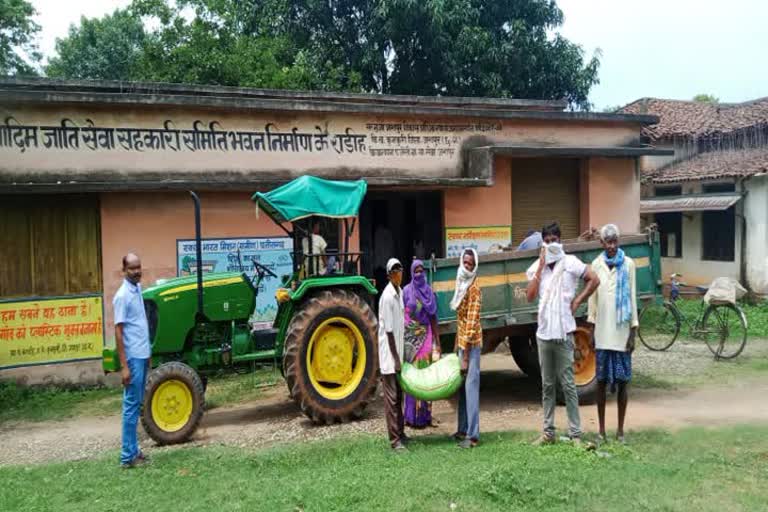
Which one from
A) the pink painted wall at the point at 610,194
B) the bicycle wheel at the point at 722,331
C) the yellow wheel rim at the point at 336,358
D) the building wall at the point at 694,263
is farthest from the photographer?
the building wall at the point at 694,263

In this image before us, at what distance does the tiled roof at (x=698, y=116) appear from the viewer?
20.0 m

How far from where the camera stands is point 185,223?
10.5 m

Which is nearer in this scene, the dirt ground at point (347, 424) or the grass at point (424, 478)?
the grass at point (424, 478)

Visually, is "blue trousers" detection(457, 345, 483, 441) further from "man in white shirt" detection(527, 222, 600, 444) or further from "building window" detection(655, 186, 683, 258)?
"building window" detection(655, 186, 683, 258)

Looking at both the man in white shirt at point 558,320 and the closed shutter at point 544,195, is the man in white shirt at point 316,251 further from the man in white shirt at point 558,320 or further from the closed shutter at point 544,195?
the closed shutter at point 544,195

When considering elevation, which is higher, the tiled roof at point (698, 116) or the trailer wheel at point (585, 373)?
the tiled roof at point (698, 116)

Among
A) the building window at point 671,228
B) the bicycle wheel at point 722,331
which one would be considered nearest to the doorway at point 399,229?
the bicycle wheel at point 722,331

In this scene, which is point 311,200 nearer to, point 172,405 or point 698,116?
point 172,405

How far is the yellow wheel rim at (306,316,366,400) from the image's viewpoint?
7715 mm

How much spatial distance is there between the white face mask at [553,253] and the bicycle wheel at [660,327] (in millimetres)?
6094

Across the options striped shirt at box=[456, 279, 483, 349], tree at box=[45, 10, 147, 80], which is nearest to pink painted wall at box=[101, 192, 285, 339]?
striped shirt at box=[456, 279, 483, 349]

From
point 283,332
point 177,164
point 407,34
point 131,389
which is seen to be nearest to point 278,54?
point 407,34

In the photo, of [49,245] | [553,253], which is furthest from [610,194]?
[49,245]

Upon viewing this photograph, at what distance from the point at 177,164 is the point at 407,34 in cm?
1232
